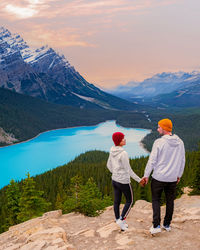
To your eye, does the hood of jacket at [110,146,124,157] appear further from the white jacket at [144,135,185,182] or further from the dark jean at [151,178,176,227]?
the dark jean at [151,178,176,227]

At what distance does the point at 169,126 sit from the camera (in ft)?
35.4

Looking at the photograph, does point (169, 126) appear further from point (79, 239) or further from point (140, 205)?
point (140, 205)

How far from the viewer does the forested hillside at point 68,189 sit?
2287 centimetres

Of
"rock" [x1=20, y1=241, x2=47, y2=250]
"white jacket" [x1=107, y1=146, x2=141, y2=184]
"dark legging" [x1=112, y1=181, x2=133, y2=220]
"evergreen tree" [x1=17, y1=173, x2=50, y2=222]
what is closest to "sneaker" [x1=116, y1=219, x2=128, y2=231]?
"dark legging" [x1=112, y1=181, x2=133, y2=220]

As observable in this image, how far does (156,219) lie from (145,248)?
1.53 metres

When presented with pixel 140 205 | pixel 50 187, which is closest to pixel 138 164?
pixel 50 187

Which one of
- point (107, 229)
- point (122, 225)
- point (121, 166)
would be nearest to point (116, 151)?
point (121, 166)

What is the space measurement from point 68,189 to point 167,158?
44061 millimetres

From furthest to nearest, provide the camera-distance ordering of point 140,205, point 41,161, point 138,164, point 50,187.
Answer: point 41,161, point 138,164, point 50,187, point 140,205

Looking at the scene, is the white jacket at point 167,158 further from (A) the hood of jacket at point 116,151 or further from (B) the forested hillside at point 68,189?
(B) the forested hillside at point 68,189

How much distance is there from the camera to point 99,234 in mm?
12172

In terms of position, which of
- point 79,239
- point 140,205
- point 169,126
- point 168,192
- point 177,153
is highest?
point 169,126

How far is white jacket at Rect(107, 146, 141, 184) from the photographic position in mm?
11273

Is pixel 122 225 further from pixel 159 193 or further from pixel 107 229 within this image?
pixel 159 193
